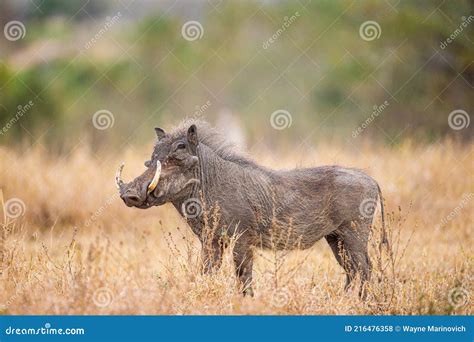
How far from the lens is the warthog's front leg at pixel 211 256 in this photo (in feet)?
25.2

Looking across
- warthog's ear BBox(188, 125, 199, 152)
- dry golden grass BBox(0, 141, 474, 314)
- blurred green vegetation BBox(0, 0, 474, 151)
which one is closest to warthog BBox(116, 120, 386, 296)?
warthog's ear BBox(188, 125, 199, 152)

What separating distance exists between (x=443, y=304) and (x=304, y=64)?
22875 millimetres

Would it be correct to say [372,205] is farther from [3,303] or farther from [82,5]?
[82,5]

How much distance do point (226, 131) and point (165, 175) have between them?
6.75 ft

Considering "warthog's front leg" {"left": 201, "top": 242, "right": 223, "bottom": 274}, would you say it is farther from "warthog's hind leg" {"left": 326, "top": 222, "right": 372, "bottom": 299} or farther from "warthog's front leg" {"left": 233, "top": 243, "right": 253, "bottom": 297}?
"warthog's hind leg" {"left": 326, "top": 222, "right": 372, "bottom": 299}

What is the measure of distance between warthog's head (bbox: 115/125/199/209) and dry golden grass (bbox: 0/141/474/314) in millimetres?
430

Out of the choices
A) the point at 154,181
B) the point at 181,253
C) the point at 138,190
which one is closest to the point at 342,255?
the point at 154,181

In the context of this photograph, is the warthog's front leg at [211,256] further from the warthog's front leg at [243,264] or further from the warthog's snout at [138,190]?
the warthog's snout at [138,190]

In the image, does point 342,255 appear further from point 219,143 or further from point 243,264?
point 219,143

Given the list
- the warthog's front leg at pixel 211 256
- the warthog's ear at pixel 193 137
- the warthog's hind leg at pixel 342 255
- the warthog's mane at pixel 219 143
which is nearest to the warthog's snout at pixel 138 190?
the warthog's ear at pixel 193 137

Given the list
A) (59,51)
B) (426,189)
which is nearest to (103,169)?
(426,189)

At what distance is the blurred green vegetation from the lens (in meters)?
21.9

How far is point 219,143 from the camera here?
841cm

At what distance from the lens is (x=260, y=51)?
29.7 meters
